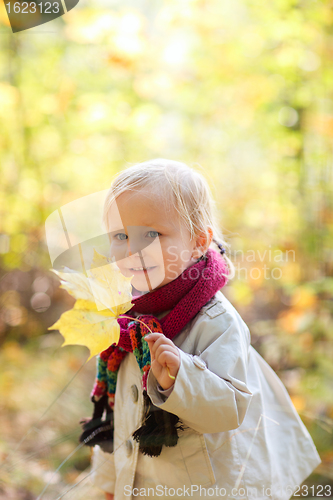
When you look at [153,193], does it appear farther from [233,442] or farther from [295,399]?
[295,399]

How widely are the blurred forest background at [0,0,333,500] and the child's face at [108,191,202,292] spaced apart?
0.91 metres

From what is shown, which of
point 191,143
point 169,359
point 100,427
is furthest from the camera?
point 191,143

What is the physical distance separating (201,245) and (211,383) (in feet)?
0.89

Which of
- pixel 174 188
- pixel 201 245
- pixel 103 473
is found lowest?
pixel 103 473

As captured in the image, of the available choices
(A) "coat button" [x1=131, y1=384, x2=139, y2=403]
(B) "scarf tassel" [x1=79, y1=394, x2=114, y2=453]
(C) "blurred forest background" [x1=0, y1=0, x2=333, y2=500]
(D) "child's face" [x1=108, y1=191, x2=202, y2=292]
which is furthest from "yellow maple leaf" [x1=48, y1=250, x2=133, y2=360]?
(C) "blurred forest background" [x1=0, y1=0, x2=333, y2=500]

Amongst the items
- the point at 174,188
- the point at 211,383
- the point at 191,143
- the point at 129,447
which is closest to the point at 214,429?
the point at 211,383

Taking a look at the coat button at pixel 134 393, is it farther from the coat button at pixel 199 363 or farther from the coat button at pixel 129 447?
the coat button at pixel 199 363

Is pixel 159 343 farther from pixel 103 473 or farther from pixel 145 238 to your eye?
pixel 103 473

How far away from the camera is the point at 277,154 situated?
208cm

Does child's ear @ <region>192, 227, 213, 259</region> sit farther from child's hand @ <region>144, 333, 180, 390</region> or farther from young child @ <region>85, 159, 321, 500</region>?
child's hand @ <region>144, 333, 180, 390</region>

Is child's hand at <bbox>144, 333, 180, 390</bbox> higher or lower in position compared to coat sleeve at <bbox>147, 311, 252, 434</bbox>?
higher

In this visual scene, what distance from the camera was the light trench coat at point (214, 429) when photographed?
0.57m

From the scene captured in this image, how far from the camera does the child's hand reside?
1.80 feet

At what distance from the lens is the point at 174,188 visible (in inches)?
26.5
